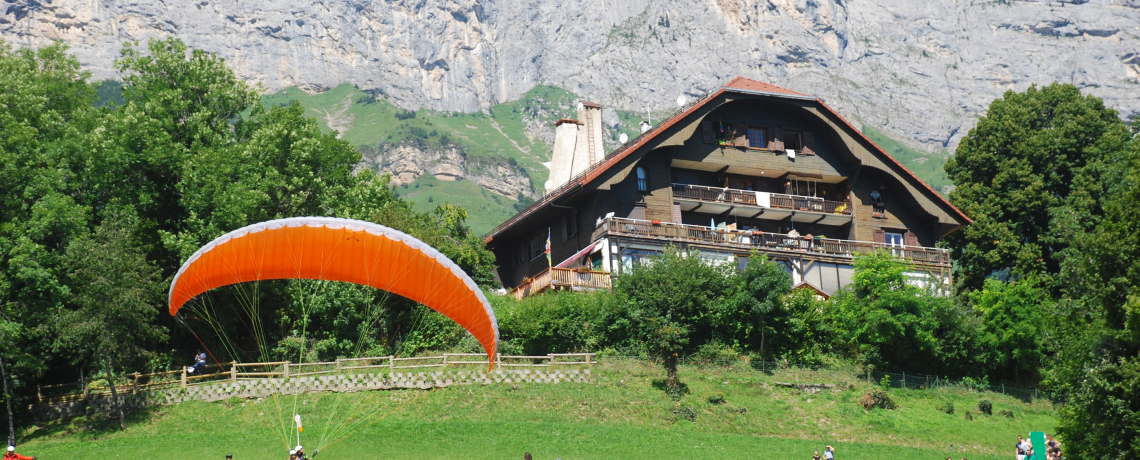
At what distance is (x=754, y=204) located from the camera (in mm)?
44094

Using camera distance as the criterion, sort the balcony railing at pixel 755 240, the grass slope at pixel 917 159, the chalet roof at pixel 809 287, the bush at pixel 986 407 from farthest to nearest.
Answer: the grass slope at pixel 917 159 < the balcony railing at pixel 755 240 < the chalet roof at pixel 809 287 < the bush at pixel 986 407

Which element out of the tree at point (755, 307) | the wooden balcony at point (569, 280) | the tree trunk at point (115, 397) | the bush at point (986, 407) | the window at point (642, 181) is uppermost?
the window at point (642, 181)

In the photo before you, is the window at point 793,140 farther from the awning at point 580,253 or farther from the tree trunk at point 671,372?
the tree trunk at point 671,372

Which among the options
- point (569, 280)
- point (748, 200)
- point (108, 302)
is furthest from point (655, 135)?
point (108, 302)

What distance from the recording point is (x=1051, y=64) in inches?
7746

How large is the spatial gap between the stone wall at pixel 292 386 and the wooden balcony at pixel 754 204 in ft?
44.3

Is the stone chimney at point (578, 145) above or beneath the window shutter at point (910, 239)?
above

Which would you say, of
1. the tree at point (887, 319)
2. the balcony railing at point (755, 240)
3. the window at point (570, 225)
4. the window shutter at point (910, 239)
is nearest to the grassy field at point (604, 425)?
the tree at point (887, 319)

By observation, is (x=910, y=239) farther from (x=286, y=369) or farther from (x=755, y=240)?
(x=286, y=369)

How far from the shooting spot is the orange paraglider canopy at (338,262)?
23203mm

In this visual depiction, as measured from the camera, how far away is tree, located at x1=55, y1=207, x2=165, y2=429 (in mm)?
29922

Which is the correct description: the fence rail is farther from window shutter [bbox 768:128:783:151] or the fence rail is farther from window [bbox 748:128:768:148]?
window shutter [bbox 768:128:783:151]

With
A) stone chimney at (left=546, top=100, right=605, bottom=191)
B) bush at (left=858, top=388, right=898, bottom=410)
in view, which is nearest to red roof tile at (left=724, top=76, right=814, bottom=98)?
stone chimney at (left=546, top=100, right=605, bottom=191)

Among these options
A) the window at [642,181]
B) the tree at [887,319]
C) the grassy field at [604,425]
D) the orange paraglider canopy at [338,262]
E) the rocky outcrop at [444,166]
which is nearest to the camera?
the orange paraglider canopy at [338,262]
